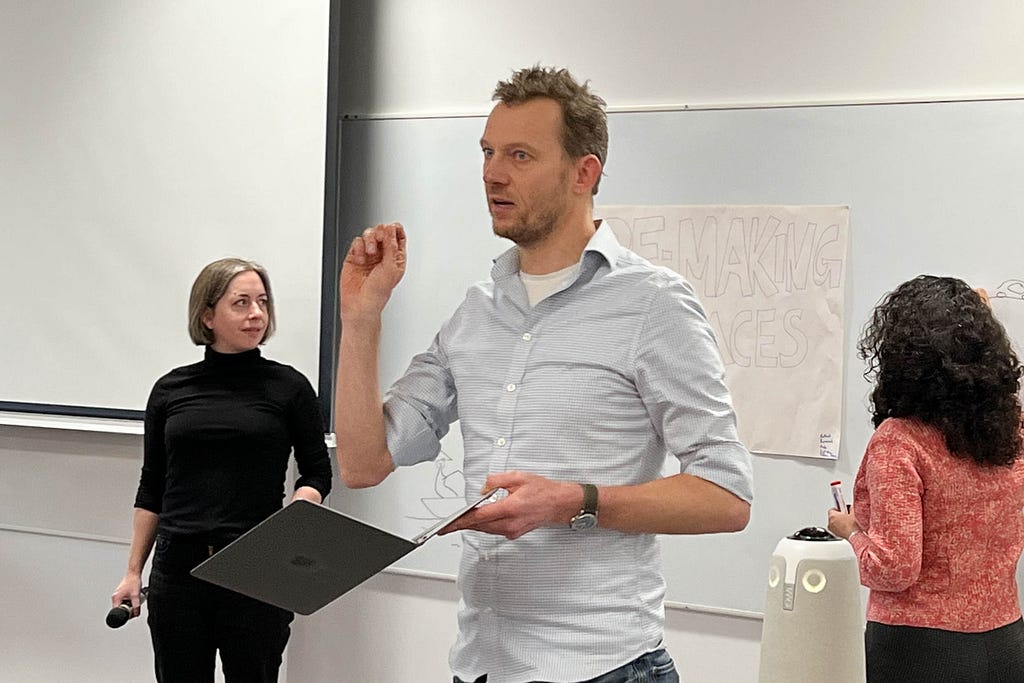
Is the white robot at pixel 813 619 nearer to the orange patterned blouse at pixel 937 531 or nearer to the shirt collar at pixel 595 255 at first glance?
the shirt collar at pixel 595 255

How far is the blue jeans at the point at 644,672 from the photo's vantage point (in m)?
1.56

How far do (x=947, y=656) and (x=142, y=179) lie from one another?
104 inches

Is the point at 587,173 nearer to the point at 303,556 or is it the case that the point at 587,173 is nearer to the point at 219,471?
the point at 303,556

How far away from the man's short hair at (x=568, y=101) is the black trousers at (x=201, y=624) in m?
1.63

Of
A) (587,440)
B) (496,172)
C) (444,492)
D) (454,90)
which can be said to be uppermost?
(454,90)

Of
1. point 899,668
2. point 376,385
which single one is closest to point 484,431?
point 376,385

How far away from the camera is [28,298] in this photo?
3.87m

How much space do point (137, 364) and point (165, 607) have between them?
3.31ft

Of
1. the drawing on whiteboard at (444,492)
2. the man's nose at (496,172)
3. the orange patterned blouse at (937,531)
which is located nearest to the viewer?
the man's nose at (496,172)

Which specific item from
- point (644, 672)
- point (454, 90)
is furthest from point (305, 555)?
point (454, 90)

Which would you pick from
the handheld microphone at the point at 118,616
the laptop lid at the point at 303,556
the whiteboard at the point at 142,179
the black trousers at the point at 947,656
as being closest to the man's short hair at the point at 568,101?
the laptop lid at the point at 303,556

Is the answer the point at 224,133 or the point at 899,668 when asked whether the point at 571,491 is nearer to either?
the point at 899,668

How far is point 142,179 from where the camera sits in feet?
12.1

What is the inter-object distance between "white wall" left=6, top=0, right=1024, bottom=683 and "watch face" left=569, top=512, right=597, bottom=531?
66.2 inches
